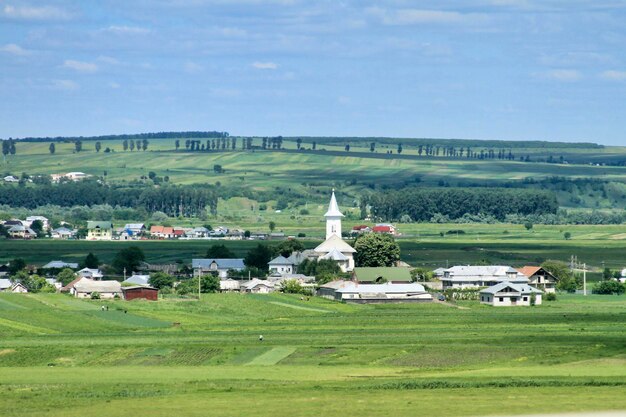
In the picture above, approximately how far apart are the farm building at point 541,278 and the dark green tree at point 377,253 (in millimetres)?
10321

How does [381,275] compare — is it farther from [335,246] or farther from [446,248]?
[446,248]

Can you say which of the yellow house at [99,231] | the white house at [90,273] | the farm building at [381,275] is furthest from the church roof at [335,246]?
the yellow house at [99,231]

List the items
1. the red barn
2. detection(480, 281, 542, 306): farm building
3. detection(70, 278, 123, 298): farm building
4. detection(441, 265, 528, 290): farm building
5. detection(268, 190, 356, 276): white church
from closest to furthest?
the red barn
detection(480, 281, 542, 306): farm building
detection(70, 278, 123, 298): farm building
detection(441, 265, 528, 290): farm building
detection(268, 190, 356, 276): white church

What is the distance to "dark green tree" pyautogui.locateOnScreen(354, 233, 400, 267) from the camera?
116 m

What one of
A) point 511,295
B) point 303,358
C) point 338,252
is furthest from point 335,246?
point 303,358

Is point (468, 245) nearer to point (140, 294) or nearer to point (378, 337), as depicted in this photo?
point (140, 294)

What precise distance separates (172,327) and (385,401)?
2964cm

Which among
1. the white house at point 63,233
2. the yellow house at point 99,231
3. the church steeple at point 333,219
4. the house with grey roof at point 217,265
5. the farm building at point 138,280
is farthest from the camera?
the white house at point 63,233

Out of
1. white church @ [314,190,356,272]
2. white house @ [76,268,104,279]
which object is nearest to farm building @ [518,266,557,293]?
white church @ [314,190,356,272]

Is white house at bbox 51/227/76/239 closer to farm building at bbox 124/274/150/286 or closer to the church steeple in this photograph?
the church steeple

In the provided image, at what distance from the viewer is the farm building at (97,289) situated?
97000mm

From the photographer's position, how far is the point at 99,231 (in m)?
188

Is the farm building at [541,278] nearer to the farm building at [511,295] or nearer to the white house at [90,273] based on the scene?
the farm building at [511,295]

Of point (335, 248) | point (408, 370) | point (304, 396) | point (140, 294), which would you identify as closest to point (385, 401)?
point (304, 396)
